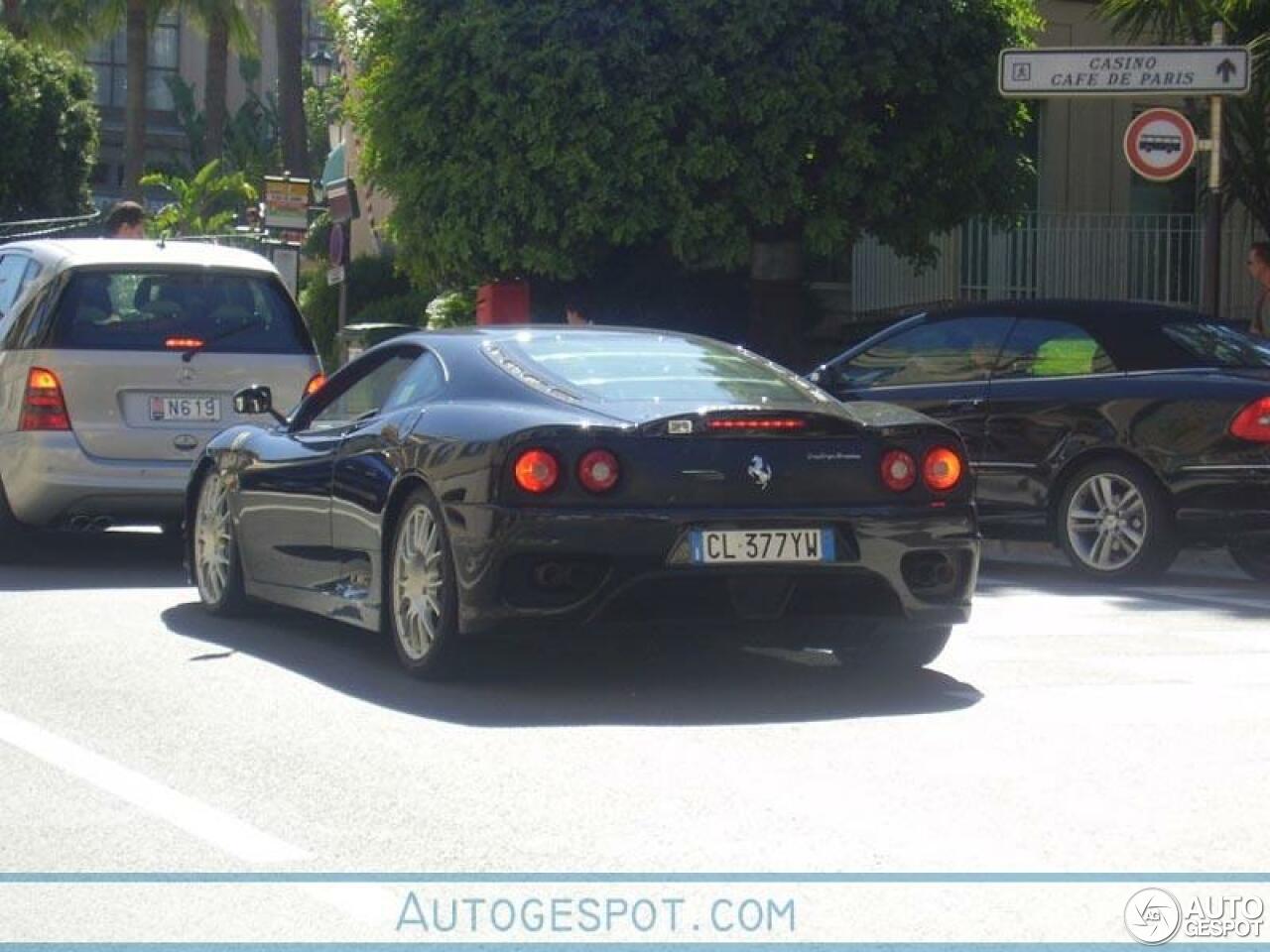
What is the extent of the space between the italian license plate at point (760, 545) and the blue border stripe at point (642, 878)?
8.69ft

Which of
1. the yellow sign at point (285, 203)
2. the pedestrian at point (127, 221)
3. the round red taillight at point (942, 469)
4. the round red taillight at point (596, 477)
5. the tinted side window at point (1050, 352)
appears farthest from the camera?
the yellow sign at point (285, 203)

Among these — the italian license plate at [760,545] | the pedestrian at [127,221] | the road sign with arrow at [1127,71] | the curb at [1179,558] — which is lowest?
the curb at [1179,558]

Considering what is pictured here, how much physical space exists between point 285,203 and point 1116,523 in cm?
1395

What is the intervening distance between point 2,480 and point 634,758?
6909 mm

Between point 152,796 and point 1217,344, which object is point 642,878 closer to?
point 152,796

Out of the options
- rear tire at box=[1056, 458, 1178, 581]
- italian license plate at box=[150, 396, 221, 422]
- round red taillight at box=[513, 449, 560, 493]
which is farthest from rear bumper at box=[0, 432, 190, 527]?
round red taillight at box=[513, 449, 560, 493]

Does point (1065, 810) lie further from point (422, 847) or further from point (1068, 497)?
point (1068, 497)

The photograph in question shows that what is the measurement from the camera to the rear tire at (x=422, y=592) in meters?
8.66

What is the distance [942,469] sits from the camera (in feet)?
29.4

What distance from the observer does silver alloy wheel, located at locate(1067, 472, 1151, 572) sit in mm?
13203

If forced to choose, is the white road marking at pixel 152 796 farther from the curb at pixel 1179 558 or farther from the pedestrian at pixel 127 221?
the pedestrian at pixel 127 221

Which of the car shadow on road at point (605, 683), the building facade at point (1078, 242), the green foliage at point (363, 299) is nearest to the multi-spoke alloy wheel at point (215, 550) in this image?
the car shadow on road at point (605, 683)

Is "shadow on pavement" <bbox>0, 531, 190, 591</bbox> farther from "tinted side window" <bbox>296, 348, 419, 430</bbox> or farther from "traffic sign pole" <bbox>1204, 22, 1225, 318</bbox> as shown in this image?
"traffic sign pole" <bbox>1204, 22, 1225, 318</bbox>

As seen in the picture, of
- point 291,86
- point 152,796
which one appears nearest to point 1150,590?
point 152,796
